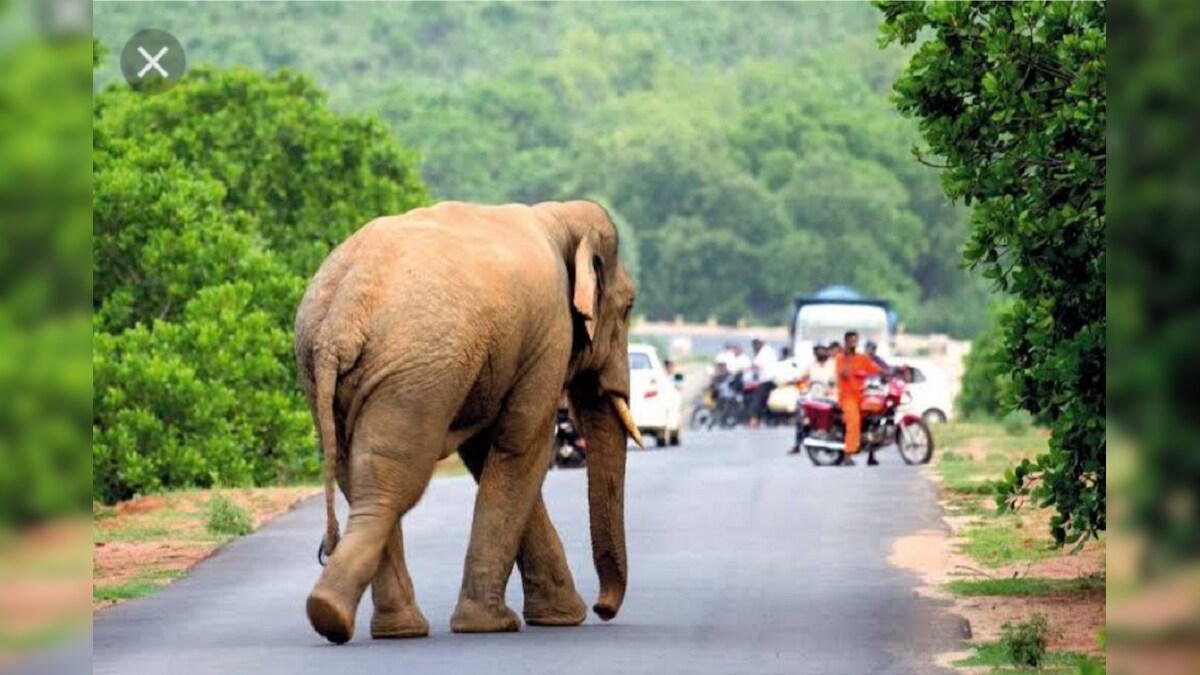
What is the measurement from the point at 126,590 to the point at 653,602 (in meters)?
3.73

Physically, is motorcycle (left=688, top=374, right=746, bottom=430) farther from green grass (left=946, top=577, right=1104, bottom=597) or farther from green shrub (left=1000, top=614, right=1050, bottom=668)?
green shrub (left=1000, top=614, right=1050, bottom=668)

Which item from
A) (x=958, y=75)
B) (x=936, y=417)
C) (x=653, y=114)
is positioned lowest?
(x=936, y=417)

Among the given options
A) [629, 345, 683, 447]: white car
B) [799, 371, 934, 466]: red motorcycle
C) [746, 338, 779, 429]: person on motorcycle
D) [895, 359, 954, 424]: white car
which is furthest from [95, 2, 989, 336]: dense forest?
[799, 371, 934, 466]: red motorcycle

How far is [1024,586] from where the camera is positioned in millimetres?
16766

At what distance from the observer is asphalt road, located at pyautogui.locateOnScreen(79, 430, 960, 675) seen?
11977 millimetres

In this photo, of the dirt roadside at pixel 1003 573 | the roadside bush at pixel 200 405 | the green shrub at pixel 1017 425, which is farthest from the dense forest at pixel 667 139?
the dirt roadside at pixel 1003 573

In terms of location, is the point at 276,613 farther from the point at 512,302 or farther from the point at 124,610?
the point at 512,302

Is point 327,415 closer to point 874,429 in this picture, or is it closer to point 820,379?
point 874,429

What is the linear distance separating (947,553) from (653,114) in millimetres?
138899

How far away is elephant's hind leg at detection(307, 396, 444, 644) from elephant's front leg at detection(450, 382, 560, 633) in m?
0.68

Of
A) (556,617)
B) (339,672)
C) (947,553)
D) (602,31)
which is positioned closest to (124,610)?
(556,617)

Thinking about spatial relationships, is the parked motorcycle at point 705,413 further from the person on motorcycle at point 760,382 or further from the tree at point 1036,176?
the tree at point 1036,176

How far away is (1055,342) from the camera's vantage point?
14805mm

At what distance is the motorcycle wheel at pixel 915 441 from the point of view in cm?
3272
